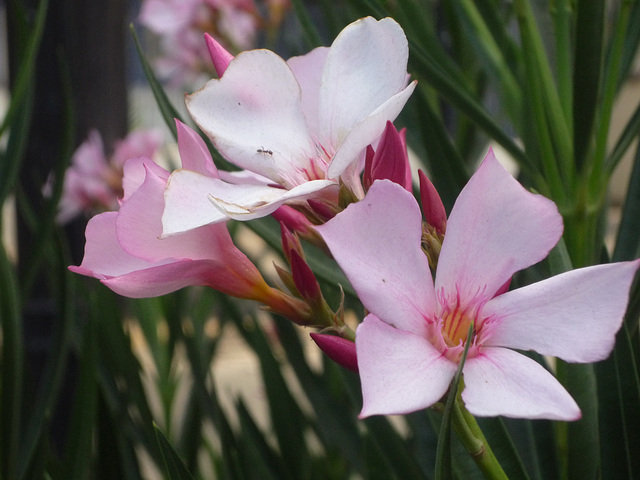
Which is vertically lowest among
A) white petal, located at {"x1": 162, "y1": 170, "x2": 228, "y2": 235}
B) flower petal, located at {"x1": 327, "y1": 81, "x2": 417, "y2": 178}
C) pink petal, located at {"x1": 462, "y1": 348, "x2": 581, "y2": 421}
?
pink petal, located at {"x1": 462, "y1": 348, "x2": 581, "y2": 421}

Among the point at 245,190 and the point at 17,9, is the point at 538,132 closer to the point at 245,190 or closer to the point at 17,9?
the point at 245,190

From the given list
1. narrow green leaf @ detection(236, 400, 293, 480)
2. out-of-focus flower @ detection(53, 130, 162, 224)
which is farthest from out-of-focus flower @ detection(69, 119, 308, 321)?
out-of-focus flower @ detection(53, 130, 162, 224)

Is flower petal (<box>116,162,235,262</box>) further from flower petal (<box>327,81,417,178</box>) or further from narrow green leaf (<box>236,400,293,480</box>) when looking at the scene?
narrow green leaf (<box>236,400,293,480</box>)

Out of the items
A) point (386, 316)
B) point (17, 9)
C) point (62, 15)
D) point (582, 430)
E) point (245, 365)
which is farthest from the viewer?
point (245, 365)

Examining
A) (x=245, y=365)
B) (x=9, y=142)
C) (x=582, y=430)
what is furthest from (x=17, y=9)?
(x=245, y=365)

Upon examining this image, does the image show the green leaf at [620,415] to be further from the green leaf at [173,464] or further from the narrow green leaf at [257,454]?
the narrow green leaf at [257,454]

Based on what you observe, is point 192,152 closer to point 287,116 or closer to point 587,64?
point 287,116

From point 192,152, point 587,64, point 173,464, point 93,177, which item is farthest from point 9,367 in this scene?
point 93,177
